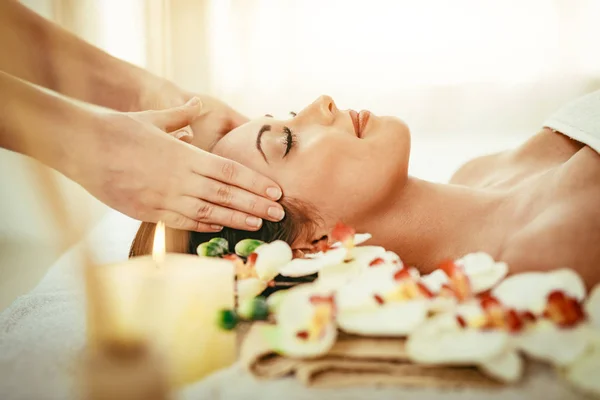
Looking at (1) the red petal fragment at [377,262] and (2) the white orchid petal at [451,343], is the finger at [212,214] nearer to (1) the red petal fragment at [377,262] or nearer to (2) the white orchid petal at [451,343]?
(1) the red petal fragment at [377,262]

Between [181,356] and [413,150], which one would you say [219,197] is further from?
[413,150]

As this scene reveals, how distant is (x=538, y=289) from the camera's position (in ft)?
2.15

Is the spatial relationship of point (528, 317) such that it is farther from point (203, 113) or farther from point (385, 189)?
point (203, 113)

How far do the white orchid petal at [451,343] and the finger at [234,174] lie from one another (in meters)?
0.48

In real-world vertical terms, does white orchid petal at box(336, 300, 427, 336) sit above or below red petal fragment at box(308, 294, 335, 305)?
below

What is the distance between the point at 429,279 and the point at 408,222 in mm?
353

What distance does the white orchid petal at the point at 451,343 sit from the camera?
583 millimetres

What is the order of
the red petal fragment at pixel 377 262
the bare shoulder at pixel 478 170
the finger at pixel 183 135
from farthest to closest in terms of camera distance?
1. the bare shoulder at pixel 478 170
2. the finger at pixel 183 135
3. the red petal fragment at pixel 377 262

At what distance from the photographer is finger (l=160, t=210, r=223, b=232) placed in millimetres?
1003

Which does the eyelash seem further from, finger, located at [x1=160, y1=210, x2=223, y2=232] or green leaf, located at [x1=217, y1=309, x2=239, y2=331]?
green leaf, located at [x1=217, y1=309, x2=239, y2=331]

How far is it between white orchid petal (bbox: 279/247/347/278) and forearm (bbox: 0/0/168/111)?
2.65ft

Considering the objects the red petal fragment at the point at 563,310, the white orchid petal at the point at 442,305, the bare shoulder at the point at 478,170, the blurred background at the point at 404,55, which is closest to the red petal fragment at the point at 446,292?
the white orchid petal at the point at 442,305

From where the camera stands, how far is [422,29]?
2568 mm

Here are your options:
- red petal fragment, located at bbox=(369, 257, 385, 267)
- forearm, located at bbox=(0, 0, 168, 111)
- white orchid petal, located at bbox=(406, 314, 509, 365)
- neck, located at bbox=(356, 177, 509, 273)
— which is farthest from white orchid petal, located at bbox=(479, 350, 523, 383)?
forearm, located at bbox=(0, 0, 168, 111)
